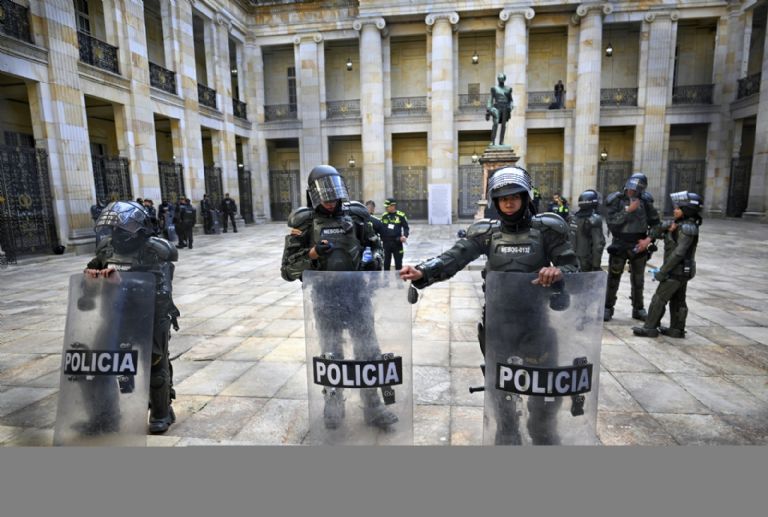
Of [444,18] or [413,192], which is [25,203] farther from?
[444,18]

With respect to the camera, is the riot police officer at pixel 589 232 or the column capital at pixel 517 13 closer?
the riot police officer at pixel 589 232

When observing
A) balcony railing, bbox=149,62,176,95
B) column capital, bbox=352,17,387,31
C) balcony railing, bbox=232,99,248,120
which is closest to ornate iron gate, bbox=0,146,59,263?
balcony railing, bbox=149,62,176,95

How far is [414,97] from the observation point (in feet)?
70.7

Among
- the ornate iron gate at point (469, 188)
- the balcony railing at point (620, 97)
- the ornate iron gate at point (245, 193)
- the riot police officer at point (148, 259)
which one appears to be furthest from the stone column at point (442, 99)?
the riot police officer at point (148, 259)

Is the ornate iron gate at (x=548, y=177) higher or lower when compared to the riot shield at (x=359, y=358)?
higher

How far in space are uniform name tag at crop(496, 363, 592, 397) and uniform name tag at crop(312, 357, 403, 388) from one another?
654mm

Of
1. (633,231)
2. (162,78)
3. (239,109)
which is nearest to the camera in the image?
(633,231)

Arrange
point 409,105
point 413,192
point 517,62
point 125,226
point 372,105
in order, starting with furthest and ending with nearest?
point 413,192 < point 409,105 < point 372,105 < point 517,62 < point 125,226

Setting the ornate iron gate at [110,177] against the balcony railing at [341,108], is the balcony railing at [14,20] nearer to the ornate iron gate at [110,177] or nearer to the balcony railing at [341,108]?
the ornate iron gate at [110,177]

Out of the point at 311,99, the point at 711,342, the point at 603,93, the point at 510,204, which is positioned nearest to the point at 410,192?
the point at 311,99

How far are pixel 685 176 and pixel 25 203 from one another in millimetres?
26403

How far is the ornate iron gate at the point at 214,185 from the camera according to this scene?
60.3 feet

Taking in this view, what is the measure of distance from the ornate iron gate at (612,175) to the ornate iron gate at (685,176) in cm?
212

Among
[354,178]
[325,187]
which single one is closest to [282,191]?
[354,178]
